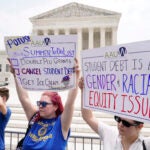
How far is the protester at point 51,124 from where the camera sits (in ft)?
8.46

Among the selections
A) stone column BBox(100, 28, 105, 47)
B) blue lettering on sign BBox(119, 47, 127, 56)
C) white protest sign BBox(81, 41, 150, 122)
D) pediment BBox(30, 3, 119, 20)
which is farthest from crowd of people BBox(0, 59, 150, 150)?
pediment BBox(30, 3, 119, 20)

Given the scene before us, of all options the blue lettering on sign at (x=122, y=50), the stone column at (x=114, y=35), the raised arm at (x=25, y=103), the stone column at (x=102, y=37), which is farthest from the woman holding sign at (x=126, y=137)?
the stone column at (x=114, y=35)

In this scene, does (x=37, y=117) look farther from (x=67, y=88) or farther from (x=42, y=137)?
(x=67, y=88)

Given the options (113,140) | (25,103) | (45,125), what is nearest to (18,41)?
(25,103)

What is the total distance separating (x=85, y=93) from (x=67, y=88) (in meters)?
0.21

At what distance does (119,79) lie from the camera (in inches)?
90.4

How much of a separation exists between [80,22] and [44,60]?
140ft

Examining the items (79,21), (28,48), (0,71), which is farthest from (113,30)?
(28,48)

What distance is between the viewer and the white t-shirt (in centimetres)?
214

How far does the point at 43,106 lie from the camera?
270cm

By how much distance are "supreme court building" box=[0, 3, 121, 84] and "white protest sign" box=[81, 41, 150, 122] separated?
135ft

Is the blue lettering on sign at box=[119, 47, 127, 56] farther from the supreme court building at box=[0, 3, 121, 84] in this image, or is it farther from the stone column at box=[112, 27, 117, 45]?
the stone column at box=[112, 27, 117, 45]

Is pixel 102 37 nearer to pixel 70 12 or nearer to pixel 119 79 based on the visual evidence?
pixel 70 12

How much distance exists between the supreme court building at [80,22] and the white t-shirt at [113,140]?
41457 mm
